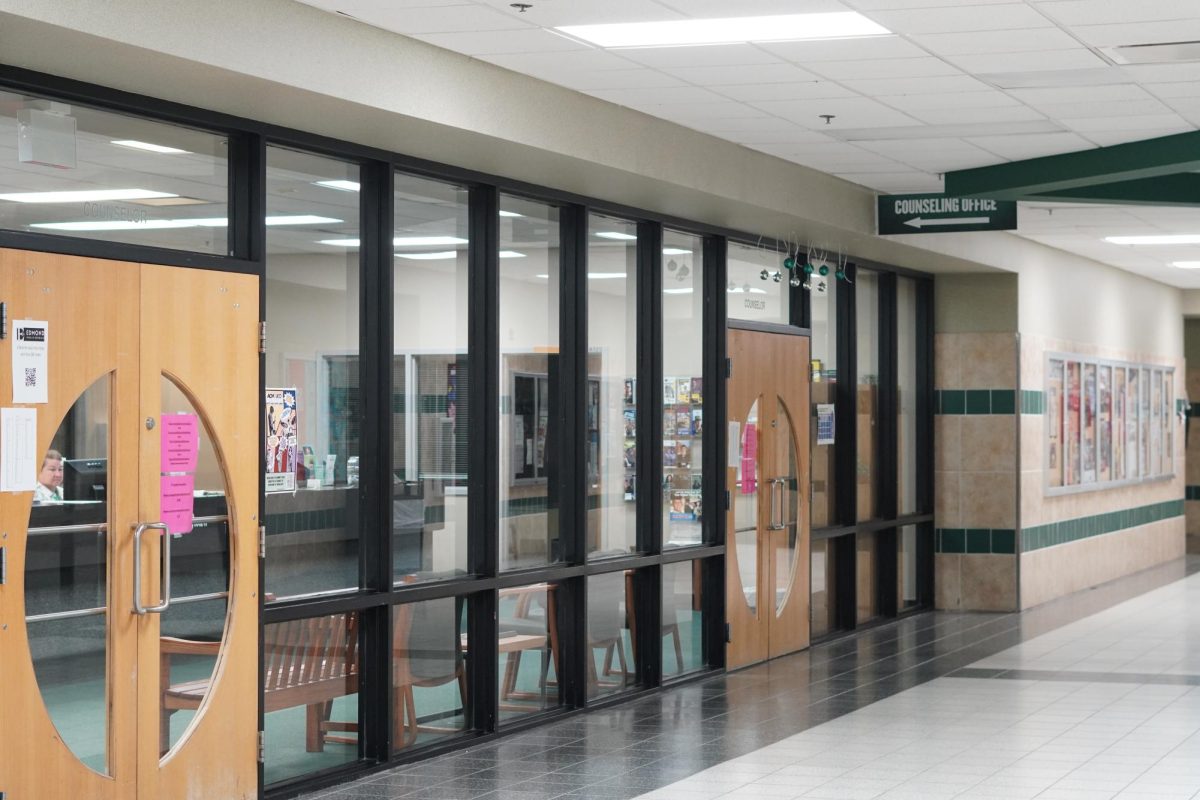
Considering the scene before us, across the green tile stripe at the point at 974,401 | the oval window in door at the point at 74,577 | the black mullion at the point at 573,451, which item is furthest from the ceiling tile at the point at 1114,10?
the green tile stripe at the point at 974,401

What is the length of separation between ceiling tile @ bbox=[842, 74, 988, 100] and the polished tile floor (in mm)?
3074

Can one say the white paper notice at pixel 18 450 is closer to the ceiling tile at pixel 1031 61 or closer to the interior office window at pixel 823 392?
the ceiling tile at pixel 1031 61

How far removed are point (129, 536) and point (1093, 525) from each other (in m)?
11.4

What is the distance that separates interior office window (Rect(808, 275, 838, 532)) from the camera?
11.1 metres

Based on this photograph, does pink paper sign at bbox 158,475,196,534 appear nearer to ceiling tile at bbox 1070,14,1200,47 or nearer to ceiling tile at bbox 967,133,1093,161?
ceiling tile at bbox 1070,14,1200,47

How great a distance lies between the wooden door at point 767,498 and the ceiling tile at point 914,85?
274cm

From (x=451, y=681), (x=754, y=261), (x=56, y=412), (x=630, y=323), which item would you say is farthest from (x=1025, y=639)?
(x=56, y=412)

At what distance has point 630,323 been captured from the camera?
8867mm

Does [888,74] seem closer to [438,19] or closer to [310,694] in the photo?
[438,19]

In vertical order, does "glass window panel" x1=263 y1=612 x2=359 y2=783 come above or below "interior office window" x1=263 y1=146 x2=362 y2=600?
below

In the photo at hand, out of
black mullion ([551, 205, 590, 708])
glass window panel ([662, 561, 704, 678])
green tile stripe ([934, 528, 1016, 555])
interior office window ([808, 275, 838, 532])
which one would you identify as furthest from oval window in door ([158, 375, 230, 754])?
green tile stripe ([934, 528, 1016, 555])

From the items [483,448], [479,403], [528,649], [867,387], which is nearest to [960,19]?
[479,403]

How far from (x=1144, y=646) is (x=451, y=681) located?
565cm

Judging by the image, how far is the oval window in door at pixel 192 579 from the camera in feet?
18.9
